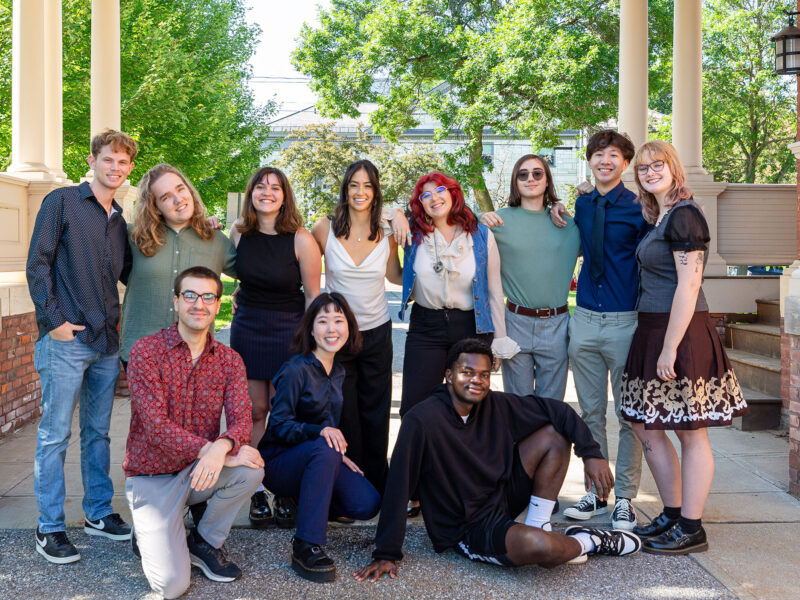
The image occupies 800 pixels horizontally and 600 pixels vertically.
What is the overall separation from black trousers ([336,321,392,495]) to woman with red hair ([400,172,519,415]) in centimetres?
16

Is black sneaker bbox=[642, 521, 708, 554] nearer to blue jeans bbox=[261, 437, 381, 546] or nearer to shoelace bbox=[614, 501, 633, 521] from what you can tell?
shoelace bbox=[614, 501, 633, 521]

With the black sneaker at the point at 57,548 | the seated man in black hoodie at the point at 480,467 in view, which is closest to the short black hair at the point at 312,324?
the seated man in black hoodie at the point at 480,467

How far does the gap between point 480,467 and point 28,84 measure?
21.7 ft

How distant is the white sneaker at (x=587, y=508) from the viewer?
4.26 metres

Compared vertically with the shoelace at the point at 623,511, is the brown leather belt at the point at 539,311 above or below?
above

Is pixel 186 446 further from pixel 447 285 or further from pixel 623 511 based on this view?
pixel 623 511

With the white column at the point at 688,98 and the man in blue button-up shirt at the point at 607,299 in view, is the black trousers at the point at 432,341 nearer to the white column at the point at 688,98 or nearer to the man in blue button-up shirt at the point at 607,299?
the man in blue button-up shirt at the point at 607,299

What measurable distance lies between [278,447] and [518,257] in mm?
1656

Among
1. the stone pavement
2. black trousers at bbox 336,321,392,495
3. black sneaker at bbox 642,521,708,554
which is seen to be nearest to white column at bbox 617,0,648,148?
the stone pavement

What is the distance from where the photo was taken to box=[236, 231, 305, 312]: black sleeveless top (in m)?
4.32

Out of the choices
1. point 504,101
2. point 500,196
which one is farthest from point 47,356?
point 500,196

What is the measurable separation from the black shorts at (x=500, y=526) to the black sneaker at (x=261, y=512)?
43.6 inches

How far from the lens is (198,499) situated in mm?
3590

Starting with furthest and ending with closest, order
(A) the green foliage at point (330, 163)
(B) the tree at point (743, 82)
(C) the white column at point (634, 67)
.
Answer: (A) the green foliage at point (330, 163) → (B) the tree at point (743, 82) → (C) the white column at point (634, 67)
